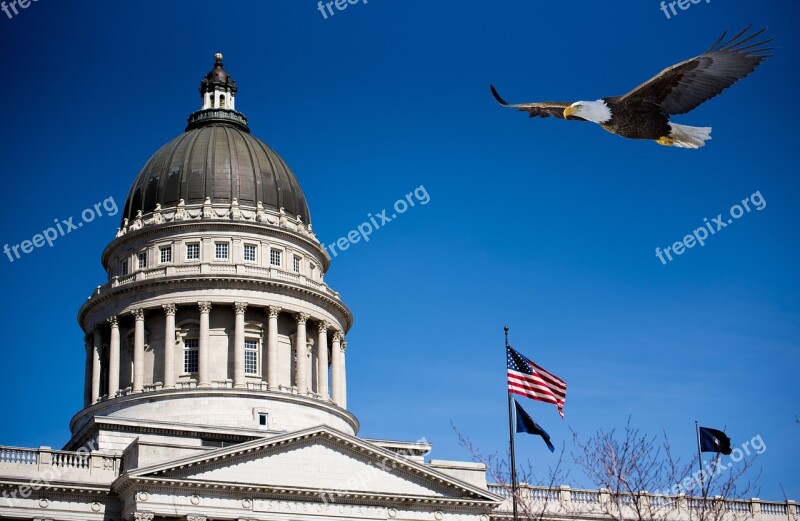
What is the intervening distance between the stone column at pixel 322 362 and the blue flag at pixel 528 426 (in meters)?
27.8

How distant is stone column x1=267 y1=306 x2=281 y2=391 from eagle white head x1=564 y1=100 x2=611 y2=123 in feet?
184

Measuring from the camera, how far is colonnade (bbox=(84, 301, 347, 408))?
68188mm

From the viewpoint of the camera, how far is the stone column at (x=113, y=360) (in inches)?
2697

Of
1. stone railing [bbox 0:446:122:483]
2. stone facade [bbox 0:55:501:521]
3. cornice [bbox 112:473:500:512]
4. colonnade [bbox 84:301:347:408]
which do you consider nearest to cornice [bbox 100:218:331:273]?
stone facade [bbox 0:55:501:521]

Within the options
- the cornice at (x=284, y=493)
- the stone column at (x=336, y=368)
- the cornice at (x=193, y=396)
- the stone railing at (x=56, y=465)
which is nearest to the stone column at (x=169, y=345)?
the cornice at (x=193, y=396)

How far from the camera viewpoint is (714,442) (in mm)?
55000

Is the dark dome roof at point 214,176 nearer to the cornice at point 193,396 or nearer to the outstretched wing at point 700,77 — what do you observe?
the cornice at point 193,396

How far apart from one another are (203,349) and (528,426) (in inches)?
1100

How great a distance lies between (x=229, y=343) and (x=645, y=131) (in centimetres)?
5876

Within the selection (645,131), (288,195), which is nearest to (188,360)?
(288,195)

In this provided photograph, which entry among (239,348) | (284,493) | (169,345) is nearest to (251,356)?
(239,348)

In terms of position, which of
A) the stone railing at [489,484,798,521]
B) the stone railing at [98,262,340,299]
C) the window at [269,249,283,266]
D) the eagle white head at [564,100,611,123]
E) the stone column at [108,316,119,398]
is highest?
the window at [269,249,283,266]

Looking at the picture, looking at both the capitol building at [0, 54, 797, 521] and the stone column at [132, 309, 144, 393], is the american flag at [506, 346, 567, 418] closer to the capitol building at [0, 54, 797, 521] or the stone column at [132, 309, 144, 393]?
the capitol building at [0, 54, 797, 521]

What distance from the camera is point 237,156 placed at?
75.7 m
